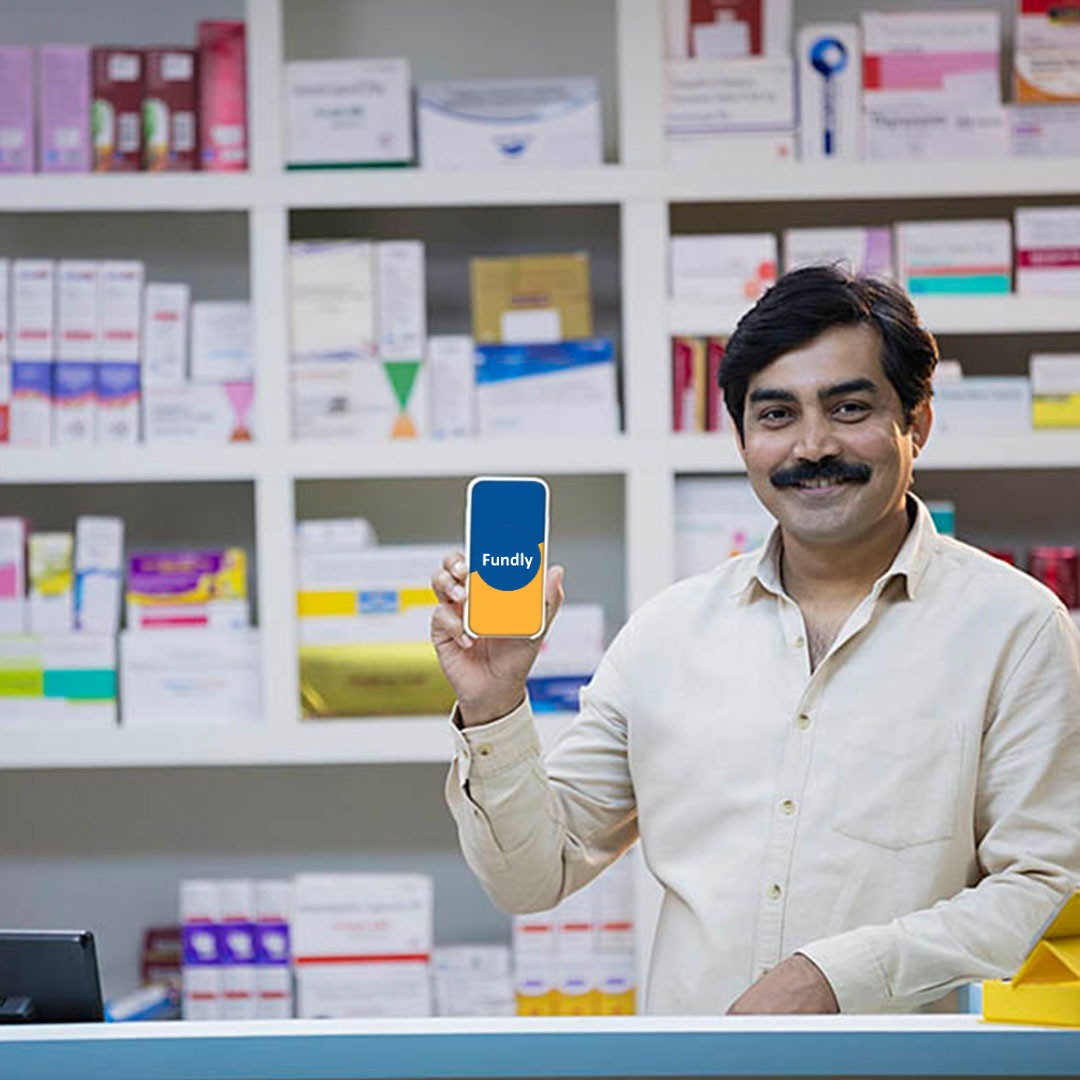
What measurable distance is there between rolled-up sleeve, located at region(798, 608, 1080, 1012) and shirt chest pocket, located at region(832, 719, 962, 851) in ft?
0.16

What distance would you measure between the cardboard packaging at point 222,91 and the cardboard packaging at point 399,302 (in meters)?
0.38

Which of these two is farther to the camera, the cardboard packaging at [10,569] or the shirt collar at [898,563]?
the cardboard packaging at [10,569]

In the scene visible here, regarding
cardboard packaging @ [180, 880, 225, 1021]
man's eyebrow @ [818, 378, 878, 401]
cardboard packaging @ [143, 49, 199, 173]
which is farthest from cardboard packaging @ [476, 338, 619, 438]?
man's eyebrow @ [818, 378, 878, 401]

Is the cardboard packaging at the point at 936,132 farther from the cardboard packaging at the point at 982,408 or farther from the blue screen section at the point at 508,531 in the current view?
the blue screen section at the point at 508,531

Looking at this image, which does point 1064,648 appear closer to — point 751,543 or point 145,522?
point 751,543

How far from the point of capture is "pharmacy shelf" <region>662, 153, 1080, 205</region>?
324 centimetres

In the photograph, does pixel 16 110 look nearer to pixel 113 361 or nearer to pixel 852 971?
pixel 113 361

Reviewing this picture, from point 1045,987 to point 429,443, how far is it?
7.48ft

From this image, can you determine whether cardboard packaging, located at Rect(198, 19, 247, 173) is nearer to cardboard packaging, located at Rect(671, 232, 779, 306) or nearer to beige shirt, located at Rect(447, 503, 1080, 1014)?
cardboard packaging, located at Rect(671, 232, 779, 306)

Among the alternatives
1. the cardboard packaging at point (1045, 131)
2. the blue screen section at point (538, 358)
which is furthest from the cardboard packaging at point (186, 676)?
the cardboard packaging at point (1045, 131)

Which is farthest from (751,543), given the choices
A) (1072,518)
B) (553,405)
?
(1072,518)

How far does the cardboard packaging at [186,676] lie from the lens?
3.30m

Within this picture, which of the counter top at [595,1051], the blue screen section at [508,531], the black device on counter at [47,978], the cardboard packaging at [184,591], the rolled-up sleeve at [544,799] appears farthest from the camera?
the cardboard packaging at [184,591]

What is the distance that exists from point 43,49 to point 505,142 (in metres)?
0.97
